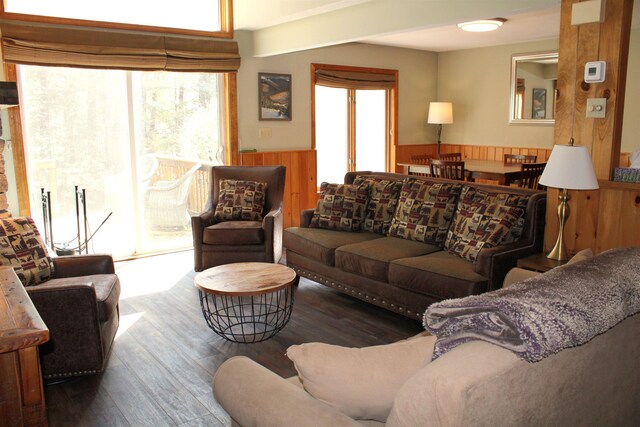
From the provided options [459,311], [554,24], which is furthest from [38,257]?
[554,24]

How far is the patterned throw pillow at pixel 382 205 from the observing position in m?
4.56

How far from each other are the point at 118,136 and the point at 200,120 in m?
0.90

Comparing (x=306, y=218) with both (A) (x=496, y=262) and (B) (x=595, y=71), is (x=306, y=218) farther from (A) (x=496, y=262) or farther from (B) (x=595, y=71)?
(B) (x=595, y=71)

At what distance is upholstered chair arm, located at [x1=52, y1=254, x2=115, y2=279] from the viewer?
3549 mm

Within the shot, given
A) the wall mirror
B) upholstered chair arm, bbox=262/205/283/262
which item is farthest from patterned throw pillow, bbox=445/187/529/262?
the wall mirror

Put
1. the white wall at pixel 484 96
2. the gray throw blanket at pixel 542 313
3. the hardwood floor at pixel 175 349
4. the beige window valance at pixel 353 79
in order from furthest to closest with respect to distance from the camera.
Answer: the white wall at pixel 484 96, the beige window valance at pixel 353 79, the hardwood floor at pixel 175 349, the gray throw blanket at pixel 542 313

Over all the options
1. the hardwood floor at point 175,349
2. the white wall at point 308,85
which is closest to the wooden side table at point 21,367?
the hardwood floor at point 175,349

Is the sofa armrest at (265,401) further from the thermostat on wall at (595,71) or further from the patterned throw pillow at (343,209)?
the patterned throw pillow at (343,209)

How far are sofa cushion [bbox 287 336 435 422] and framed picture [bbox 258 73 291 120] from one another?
498 centimetres

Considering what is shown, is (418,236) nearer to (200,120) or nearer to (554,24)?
(200,120)

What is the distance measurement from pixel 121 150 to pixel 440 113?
4540mm

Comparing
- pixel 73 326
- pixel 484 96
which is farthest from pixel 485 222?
pixel 484 96

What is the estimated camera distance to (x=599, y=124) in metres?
3.33

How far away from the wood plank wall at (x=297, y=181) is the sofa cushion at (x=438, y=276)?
3.11 metres
